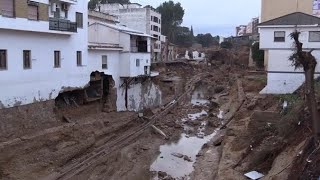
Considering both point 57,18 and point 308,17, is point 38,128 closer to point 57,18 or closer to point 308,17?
point 57,18

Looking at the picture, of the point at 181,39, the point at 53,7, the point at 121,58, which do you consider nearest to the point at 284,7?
the point at 121,58

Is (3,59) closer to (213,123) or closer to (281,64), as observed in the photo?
(213,123)

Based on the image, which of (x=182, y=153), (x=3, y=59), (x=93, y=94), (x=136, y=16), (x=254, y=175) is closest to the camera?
(x=254, y=175)

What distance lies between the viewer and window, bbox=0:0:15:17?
22.6 m

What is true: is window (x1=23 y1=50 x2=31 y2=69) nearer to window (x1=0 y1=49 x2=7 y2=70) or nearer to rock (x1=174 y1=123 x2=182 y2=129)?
window (x1=0 y1=49 x2=7 y2=70)

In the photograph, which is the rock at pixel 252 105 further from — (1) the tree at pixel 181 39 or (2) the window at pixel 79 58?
(1) the tree at pixel 181 39

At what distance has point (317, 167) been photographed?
1285 cm


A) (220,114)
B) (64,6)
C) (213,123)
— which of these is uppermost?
(64,6)

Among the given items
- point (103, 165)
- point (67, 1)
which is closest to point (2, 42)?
point (67, 1)

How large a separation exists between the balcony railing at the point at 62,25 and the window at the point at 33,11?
140 cm

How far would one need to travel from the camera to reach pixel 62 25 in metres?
27.9

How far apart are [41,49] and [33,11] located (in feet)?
8.26

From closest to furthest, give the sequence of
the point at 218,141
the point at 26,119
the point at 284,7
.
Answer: the point at 26,119 < the point at 218,141 < the point at 284,7

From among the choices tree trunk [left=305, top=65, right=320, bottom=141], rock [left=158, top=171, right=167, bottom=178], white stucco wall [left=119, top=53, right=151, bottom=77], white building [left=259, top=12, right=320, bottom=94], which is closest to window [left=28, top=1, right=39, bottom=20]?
rock [left=158, top=171, right=167, bottom=178]
